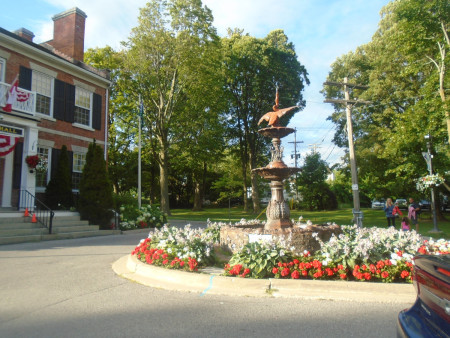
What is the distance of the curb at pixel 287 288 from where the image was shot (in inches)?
190

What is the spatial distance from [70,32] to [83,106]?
4565mm

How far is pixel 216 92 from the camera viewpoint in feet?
84.9

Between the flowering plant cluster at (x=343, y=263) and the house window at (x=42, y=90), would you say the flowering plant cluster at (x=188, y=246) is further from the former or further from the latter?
the house window at (x=42, y=90)

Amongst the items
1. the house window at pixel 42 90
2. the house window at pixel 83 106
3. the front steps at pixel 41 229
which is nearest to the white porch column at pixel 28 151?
the front steps at pixel 41 229

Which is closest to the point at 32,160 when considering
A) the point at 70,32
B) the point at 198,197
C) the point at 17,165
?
the point at 17,165

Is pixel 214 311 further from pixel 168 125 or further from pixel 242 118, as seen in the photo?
pixel 242 118

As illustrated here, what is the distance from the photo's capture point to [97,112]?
1838cm

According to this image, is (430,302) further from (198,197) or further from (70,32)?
(198,197)

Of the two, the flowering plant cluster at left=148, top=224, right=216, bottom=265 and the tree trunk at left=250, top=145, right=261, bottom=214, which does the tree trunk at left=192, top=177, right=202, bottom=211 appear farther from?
the flowering plant cluster at left=148, top=224, right=216, bottom=265

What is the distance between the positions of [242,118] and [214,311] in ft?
97.7

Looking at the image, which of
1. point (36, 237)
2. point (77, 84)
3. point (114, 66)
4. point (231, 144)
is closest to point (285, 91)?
point (231, 144)

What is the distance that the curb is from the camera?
15.9 feet

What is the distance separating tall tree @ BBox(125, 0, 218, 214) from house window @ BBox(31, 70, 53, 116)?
26.3 ft

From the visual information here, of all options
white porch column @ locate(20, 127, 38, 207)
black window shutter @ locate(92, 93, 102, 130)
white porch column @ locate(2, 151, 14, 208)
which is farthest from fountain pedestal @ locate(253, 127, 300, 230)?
black window shutter @ locate(92, 93, 102, 130)
